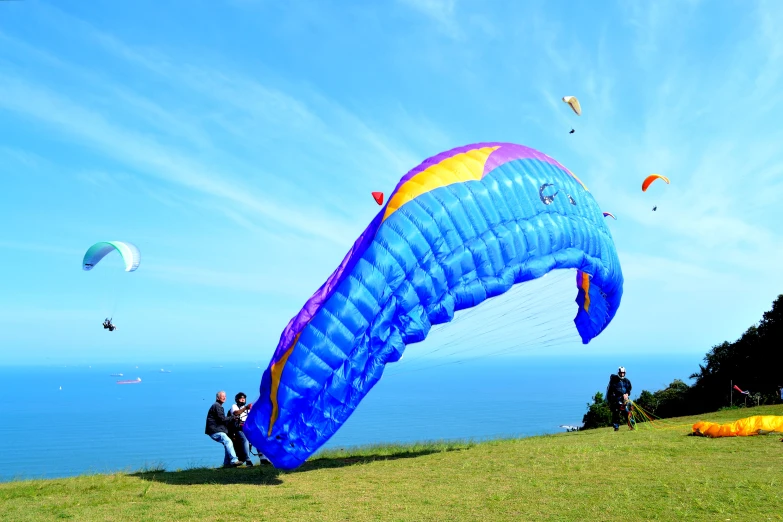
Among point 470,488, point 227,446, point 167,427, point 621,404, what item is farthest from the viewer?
point 167,427

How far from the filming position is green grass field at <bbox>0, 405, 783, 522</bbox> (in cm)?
612

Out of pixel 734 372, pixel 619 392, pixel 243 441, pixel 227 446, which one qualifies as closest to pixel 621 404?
pixel 619 392

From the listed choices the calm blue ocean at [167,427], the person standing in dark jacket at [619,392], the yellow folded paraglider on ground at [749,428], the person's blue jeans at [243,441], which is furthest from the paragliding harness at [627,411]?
the calm blue ocean at [167,427]

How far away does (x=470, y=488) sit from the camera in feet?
24.1

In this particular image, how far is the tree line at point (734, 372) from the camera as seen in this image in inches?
1006

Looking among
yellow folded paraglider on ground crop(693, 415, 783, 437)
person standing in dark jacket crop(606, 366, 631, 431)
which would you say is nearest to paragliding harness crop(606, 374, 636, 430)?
person standing in dark jacket crop(606, 366, 631, 431)

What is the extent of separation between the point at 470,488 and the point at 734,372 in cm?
2421

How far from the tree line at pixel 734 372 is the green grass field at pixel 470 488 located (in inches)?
668

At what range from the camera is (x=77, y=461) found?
186ft

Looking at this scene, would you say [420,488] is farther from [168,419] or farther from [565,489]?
[168,419]

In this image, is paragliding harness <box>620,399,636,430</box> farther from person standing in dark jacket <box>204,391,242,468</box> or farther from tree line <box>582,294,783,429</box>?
tree line <box>582,294,783,429</box>

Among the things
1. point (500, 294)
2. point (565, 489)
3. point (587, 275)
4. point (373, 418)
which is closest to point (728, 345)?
point (587, 275)

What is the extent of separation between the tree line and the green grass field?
1698 centimetres

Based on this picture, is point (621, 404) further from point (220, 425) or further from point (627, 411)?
point (220, 425)
